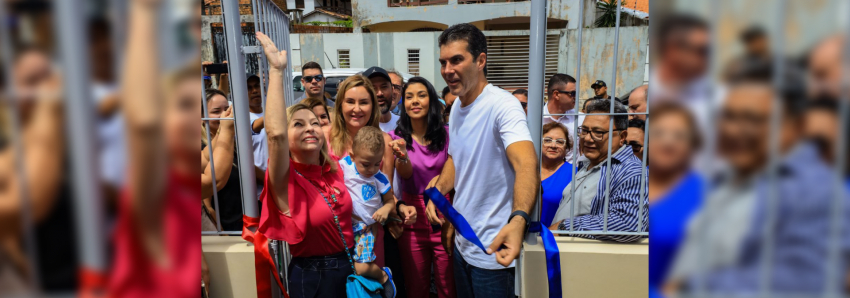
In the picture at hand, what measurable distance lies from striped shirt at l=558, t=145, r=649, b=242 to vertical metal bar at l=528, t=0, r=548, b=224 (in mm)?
591

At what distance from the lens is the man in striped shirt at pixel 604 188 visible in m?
2.51

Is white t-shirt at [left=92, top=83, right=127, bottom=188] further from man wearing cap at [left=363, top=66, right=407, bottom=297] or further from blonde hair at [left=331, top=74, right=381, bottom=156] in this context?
blonde hair at [left=331, top=74, right=381, bottom=156]

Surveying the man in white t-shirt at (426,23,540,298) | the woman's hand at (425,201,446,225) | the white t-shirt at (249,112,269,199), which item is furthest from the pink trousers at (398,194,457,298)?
the white t-shirt at (249,112,269,199)

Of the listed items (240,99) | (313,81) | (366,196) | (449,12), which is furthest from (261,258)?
(449,12)

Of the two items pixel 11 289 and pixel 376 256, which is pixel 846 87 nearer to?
pixel 11 289

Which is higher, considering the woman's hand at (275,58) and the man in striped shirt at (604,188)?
the woman's hand at (275,58)

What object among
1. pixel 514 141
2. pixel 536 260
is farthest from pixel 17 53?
Result: pixel 536 260

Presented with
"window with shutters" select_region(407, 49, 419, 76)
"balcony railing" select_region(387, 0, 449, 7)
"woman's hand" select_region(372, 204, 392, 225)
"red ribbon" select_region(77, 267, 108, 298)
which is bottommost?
"woman's hand" select_region(372, 204, 392, 225)

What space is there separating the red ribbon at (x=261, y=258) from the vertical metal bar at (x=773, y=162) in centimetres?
215

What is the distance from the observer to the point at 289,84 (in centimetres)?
328

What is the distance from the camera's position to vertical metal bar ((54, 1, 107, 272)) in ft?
1.12

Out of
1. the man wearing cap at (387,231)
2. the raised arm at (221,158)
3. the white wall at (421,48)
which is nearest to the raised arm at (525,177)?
the man wearing cap at (387,231)

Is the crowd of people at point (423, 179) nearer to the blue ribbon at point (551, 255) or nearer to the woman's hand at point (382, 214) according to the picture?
the woman's hand at point (382, 214)

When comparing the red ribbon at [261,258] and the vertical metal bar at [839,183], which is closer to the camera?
the vertical metal bar at [839,183]
